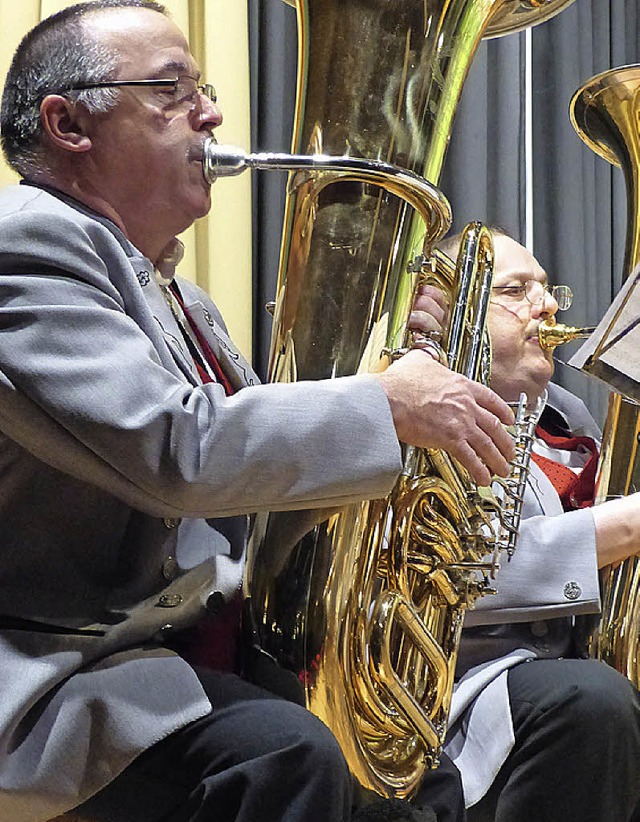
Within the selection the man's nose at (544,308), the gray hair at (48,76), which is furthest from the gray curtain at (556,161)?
the gray hair at (48,76)

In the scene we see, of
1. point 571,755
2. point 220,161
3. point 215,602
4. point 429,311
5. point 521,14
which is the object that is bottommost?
point 571,755

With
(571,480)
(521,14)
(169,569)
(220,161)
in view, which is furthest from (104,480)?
(571,480)

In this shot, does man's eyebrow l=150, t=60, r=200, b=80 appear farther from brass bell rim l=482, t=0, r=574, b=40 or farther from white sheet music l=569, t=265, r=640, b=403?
white sheet music l=569, t=265, r=640, b=403

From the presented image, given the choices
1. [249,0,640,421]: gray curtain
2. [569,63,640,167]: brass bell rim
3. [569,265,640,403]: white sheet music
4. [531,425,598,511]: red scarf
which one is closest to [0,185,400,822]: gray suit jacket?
[569,265,640,403]: white sheet music

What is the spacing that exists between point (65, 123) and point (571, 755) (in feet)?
2.97

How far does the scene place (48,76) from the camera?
1249 millimetres

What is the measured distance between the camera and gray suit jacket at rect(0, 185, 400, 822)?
3.18 feet

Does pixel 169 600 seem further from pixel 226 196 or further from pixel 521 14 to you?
pixel 226 196

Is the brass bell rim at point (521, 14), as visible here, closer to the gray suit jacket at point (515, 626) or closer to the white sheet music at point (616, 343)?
the white sheet music at point (616, 343)

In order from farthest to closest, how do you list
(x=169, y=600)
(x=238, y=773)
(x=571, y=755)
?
(x=571, y=755), (x=169, y=600), (x=238, y=773)

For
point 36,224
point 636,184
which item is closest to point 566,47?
point 636,184

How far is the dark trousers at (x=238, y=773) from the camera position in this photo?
0.95 metres

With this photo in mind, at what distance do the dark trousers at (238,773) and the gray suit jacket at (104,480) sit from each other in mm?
28

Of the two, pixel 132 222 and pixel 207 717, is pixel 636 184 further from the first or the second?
pixel 207 717
